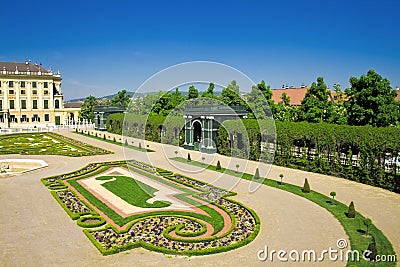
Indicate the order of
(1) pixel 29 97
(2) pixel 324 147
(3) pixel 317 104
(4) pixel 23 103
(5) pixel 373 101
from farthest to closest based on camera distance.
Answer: (1) pixel 29 97
(4) pixel 23 103
(3) pixel 317 104
(5) pixel 373 101
(2) pixel 324 147

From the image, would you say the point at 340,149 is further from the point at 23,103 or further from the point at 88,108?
the point at 23,103

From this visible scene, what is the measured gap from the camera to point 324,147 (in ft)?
92.8

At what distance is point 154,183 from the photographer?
83.3 feet

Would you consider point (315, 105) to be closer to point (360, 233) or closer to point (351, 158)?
point (351, 158)

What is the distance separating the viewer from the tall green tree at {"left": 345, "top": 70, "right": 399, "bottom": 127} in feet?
120

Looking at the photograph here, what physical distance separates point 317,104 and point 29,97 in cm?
7579

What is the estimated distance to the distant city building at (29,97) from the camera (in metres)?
87.5

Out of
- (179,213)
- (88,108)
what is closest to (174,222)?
(179,213)

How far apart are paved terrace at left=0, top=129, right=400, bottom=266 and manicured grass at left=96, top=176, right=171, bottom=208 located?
395cm

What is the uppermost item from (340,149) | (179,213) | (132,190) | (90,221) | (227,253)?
(340,149)

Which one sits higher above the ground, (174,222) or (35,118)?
(35,118)

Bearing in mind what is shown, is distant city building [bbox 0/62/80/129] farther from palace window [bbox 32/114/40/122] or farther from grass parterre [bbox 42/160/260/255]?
grass parterre [bbox 42/160/260/255]

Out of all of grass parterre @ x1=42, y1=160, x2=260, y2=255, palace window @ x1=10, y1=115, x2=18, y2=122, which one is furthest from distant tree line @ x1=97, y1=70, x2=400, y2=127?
palace window @ x1=10, y1=115, x2=18, y2=122

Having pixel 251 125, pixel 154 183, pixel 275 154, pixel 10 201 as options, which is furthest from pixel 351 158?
pixel 10 201
